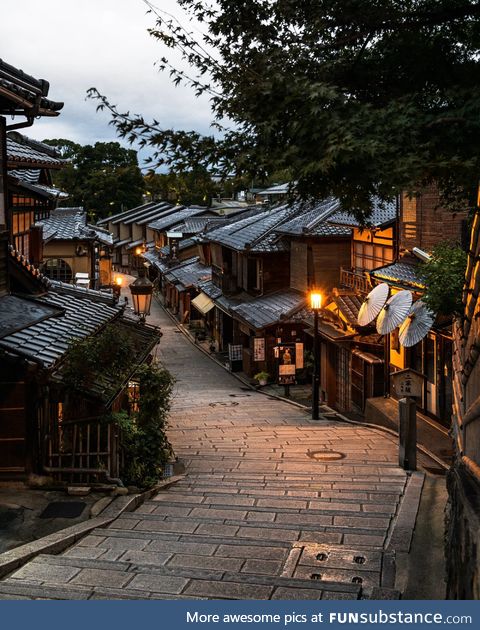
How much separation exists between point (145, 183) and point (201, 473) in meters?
9.53

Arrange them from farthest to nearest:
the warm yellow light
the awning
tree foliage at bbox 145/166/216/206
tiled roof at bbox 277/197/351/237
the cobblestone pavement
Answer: the awning → tiled roof at bbox 277/197/351/237 → the warm yellow light → tree foliage at bbox 145/166/216/206 → the cobblestone pavement

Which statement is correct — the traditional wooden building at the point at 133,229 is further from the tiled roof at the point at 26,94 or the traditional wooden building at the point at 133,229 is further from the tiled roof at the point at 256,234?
the tiled roof at the point at 26,94

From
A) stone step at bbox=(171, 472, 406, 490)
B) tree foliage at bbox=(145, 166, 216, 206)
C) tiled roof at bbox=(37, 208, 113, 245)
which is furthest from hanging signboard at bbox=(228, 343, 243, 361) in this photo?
tree foliage at bbox=(145, 166, 216, 206)

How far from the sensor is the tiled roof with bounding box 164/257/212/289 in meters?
56.6

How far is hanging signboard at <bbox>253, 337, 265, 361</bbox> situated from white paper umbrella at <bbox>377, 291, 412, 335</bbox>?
49.2 ft

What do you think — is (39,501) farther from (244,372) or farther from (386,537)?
(244,372)

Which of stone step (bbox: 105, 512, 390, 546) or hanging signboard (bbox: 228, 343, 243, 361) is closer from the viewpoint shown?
stone step (bbox: 105, 512, 390, 546)

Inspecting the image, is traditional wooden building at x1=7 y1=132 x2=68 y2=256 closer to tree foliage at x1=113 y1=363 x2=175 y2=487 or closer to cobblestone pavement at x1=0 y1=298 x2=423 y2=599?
tree foliage at x1=113 y1=363 x2=175 y2=487

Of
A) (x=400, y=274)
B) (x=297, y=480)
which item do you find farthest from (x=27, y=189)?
(x=297, y=480)

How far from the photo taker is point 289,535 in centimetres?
1082

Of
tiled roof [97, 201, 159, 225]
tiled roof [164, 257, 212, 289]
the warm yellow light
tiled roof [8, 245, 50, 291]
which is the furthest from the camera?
tiled roof [97, 201, 159, 225]

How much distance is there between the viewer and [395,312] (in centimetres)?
2041

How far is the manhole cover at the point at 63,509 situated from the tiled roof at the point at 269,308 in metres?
22.2

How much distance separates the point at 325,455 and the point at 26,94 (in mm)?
11376
